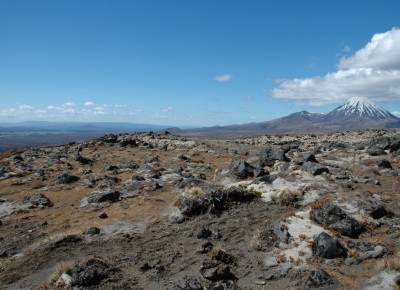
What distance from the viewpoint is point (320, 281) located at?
1469 cm

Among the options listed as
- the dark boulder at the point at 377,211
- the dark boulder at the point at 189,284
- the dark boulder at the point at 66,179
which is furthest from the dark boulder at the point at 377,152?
the dark boulder at the point at 66,179

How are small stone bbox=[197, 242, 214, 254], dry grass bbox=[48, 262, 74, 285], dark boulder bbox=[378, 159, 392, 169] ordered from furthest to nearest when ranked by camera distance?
dark boulder bbox=[378, 159, 392, 169] < small stone bbox=[197, 242, 214, 254] < dry grass bbox=[48, 262, 74, 285]

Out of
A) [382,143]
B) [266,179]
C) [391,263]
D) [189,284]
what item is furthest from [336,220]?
[382,143]

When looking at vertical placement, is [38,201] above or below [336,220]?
below

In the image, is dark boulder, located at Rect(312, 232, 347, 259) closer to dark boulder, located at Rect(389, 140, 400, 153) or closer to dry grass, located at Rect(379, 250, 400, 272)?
dry grass, located at Rect(379, 250, 400, 272)

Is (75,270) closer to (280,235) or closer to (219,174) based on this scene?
(280,235)

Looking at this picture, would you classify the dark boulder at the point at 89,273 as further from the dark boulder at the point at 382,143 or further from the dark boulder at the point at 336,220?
the dark boulder at the point at 382,143

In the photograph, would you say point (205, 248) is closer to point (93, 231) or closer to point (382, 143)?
point (93, 231)

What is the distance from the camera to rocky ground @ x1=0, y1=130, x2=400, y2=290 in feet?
51.5

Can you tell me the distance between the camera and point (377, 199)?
23.3 meters

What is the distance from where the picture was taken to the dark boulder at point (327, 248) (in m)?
16.7

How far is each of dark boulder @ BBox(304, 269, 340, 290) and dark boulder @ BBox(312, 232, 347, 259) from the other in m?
1.83

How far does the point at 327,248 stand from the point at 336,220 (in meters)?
3.23

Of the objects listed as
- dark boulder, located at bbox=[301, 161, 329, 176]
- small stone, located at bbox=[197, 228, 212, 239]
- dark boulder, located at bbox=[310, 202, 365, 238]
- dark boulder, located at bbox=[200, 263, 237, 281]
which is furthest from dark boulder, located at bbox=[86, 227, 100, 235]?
dark boulder, located at bbox=[301, 161, 329, 176]
